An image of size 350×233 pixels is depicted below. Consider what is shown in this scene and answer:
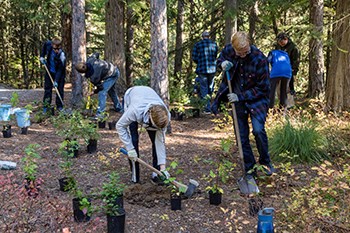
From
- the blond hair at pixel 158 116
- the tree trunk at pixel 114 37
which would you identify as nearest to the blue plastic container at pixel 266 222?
the blond hair at pixel 158 116

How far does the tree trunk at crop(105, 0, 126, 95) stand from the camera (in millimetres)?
10555

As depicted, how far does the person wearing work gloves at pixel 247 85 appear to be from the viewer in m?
4.42

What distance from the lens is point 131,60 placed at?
1505 centimetres

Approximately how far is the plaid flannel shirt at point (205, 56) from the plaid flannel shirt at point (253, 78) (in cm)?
447


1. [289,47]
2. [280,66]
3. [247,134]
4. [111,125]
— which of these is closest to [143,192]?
[247,134]

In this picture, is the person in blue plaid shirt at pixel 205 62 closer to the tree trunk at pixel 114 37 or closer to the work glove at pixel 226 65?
the tree trunk at pixel 114 37

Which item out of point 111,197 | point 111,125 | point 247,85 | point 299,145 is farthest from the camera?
point 111,125

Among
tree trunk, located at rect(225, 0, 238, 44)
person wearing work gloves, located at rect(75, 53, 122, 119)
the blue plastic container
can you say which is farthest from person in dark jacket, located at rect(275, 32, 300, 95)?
the blue plastic container

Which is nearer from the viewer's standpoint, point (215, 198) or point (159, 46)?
point (215, 198)

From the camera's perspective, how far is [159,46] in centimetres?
692

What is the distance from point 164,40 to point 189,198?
3485 millimetres

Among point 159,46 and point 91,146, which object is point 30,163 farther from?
point 159,46

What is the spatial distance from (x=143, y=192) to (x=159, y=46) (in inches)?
128

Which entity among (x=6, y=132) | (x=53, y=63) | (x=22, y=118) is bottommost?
(x=6, y=132)
